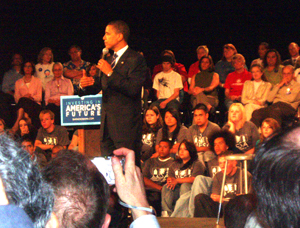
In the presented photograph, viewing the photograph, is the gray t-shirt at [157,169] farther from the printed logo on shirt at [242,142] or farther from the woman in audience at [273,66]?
the woman in audience at [273,66]

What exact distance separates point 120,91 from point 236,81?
339 centimetres

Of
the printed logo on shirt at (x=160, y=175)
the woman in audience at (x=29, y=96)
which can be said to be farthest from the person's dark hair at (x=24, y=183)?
the woman in audience at (x=29, y=96)

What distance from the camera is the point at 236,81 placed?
21.0 feet

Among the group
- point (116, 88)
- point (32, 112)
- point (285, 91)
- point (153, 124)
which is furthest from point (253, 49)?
point (116, 88)

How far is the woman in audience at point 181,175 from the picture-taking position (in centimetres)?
473

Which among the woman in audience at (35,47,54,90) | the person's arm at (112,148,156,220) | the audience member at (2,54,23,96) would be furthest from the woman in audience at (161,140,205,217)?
the audience member at (2,54,23,96)

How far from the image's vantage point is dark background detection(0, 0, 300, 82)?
822 cm

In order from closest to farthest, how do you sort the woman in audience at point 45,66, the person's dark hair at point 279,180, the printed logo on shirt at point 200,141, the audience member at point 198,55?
1. the person's dark hair at point 279,180
2. the printed logo on shirt at point 200,141
3. the audience member at point 198,55
4. the woman in audience at point 45,66

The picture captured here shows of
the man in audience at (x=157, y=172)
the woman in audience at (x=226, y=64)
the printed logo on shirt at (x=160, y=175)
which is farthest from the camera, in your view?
the woman in audience at (x=226, y=64)

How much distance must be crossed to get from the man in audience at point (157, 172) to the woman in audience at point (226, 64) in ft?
6.91

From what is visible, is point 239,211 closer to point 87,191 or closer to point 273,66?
point 87,191

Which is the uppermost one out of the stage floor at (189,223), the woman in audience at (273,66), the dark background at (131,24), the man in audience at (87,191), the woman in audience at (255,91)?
the dark background at (131,24)

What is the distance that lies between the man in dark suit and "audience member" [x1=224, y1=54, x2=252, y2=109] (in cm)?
309

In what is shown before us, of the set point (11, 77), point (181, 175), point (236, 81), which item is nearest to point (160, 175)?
point (181, 175)
